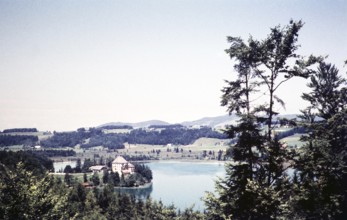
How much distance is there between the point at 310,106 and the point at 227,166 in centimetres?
1081

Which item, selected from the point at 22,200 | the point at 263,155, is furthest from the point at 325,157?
the point at 22,200

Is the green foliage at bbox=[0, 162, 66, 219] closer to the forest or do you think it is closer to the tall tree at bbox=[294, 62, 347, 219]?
the forest

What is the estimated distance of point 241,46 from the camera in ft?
57.3

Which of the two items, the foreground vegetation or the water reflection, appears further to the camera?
the water reflection

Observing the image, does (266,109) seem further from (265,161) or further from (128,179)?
(128,179)

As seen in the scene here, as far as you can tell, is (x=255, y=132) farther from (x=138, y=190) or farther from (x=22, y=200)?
(x=138, y=190)

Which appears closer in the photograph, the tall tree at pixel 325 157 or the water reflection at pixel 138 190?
the tall tree at pixel 325 157

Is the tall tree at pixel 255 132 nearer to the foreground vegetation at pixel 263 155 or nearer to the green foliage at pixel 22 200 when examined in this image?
the foreground vegetation at pixel 263 155

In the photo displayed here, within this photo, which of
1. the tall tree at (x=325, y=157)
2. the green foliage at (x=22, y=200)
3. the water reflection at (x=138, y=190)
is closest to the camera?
the green foliage at (x=22, y=200)

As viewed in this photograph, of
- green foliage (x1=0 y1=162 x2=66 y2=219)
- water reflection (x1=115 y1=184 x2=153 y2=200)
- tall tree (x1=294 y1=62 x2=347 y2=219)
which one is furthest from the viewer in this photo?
water reflection (x1=115 y1=184 x2=153 y2=200)

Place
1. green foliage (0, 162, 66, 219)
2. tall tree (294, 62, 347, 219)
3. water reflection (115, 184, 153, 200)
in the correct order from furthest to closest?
water reflection (115, 184, 153, 200) → tall tree (294, 62, 347, 219) → green foliage (0, 162, 66, 219)

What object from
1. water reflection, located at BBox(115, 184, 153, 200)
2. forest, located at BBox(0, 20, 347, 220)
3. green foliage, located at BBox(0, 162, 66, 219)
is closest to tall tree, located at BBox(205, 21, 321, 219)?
forest, located at BBox(0, 20, 347, 220)

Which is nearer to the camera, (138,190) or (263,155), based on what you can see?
(263,155)

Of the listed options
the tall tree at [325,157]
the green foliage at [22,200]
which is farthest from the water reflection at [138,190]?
the green foliage at [22,200]
